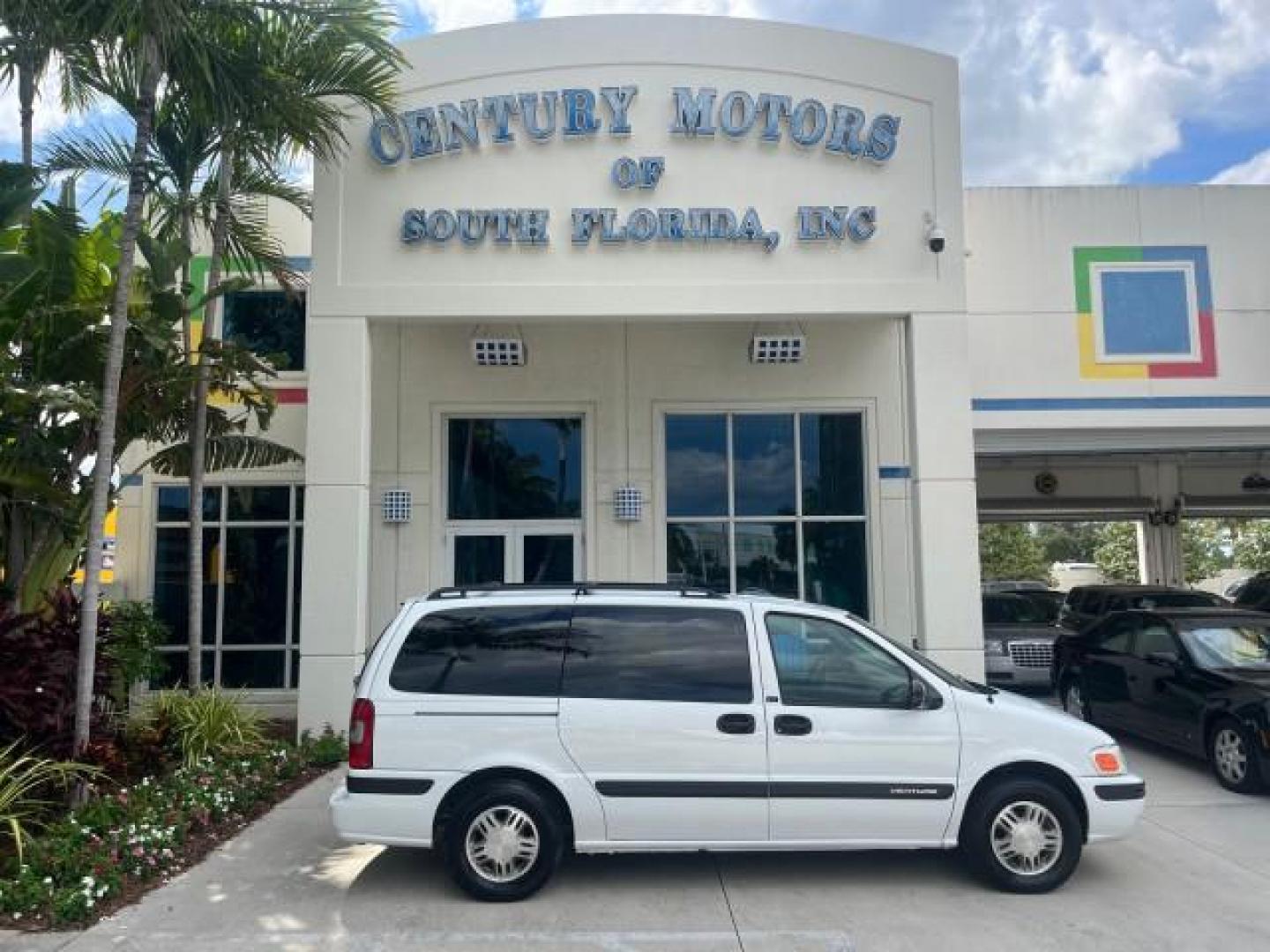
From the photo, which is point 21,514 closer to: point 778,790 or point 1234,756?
point 778,790

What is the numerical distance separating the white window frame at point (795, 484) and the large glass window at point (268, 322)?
4930 millimetres

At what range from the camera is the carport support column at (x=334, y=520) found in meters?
9.75

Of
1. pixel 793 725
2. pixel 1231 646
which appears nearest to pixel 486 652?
pixel 793 725

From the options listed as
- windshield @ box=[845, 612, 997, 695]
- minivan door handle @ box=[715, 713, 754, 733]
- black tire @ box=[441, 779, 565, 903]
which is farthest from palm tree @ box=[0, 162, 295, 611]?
windshield @ box=[845, 612, 997, 695]

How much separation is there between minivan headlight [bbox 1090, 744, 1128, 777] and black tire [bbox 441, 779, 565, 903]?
3.29m

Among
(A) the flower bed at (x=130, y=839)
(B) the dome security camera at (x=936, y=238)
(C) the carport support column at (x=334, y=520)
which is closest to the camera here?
(A) the flower bed at (x=130, y=839)

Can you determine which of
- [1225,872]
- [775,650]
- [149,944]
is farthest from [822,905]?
[149,944]

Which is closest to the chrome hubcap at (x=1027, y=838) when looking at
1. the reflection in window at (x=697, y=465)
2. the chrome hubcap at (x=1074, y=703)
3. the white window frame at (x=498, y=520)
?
the chrome hubcap at (x=1074, y=703)

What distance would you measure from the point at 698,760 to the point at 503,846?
1269 mm

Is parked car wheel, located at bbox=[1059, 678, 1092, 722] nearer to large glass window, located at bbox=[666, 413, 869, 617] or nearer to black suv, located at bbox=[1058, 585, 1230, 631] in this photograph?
large glass window, located at bbox=[666, 413, 869, 617]

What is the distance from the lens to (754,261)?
10305mm

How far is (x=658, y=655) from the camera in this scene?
238 inches

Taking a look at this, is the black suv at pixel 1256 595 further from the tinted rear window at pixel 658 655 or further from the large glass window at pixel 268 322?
the large glass window at pixel 268 322

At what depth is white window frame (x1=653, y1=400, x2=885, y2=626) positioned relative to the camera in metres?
12.2
